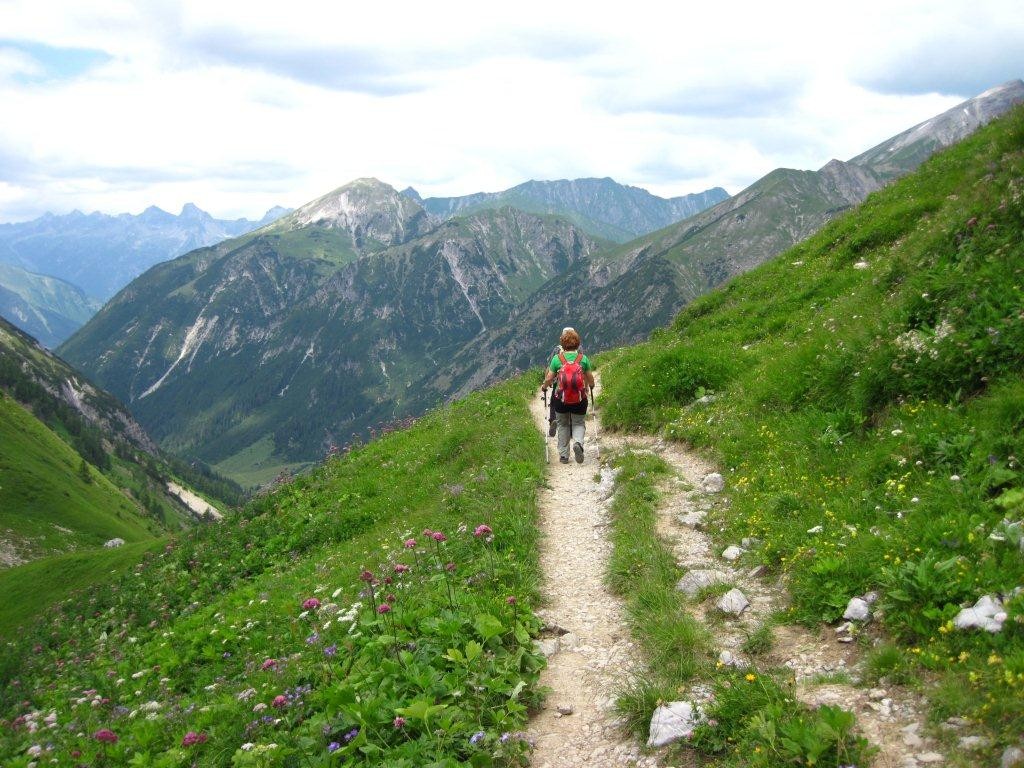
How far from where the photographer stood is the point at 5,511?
13400cm

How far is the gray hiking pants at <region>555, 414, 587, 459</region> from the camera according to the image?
57.0 feet

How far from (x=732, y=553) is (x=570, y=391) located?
25.6 ft

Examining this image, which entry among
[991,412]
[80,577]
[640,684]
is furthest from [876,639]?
[80,577]

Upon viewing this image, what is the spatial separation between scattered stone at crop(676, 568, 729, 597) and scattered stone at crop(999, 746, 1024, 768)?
4450 millimetres

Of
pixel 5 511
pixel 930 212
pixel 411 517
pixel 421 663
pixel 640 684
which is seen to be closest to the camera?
pixel 640 684

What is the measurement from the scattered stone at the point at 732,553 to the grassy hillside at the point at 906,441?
244mm

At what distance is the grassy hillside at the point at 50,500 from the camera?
13012 centimetres

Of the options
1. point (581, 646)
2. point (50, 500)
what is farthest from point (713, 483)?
point (50, 500)

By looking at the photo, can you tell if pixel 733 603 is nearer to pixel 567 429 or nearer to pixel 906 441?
pixel 906 441

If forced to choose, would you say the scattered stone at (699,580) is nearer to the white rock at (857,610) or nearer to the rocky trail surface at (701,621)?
the rocky trail surface at (701,621)

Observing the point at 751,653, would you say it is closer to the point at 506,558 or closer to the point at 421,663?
the point at 421,663

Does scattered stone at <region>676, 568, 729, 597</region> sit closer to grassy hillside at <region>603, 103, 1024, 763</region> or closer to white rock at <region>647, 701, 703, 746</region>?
grassy hillside at <region>603, 103, 1024, 763</region>

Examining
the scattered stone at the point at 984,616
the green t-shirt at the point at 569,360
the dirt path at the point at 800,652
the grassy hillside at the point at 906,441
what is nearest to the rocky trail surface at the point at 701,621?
the dirt path at the point at 800,652

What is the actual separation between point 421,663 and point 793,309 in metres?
18.1
